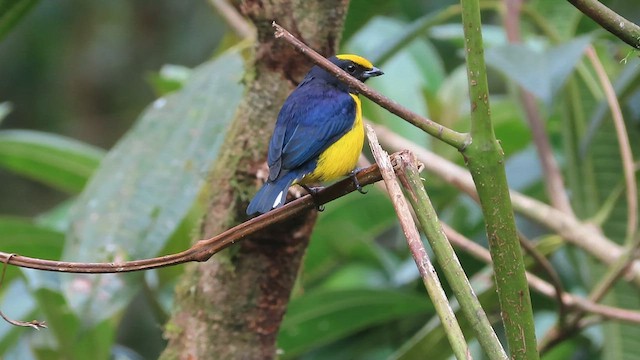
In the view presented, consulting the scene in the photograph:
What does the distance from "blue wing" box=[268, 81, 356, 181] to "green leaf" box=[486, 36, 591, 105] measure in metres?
0.39

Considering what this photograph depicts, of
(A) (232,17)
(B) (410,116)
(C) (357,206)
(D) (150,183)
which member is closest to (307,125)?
(D) (150,183)

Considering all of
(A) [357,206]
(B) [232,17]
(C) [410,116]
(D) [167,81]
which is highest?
(D) [167,81]

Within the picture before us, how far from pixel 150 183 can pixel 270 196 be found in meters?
0.54

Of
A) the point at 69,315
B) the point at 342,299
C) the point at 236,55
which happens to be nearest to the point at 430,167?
the point at 342,299

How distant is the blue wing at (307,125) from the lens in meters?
1.48

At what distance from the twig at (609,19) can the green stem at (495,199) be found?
0.12 m

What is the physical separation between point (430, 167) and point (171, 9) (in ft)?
11.9

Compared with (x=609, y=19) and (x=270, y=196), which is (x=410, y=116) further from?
(x=270, y=196)

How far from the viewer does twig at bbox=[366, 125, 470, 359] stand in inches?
32.9

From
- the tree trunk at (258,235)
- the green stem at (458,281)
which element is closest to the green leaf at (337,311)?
the tree trunk at (258,235)

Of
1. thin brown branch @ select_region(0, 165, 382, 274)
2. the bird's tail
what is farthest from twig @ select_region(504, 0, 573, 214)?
thin brown branch @ select_region(0, 165, 382, 274)

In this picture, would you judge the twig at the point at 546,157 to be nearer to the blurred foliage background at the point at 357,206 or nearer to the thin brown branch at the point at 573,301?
the blurred foliage background at the point at 357,206

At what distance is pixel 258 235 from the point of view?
5.05 ft

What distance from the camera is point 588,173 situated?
2.24m
